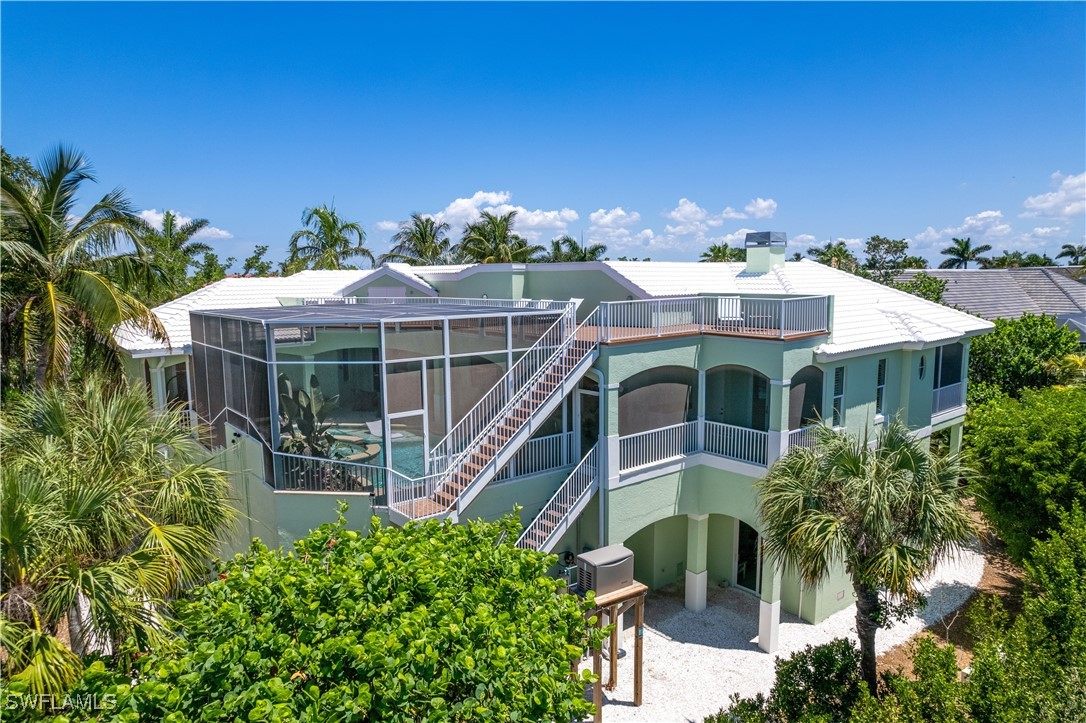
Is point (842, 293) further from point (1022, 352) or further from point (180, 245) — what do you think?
point (180, 245)

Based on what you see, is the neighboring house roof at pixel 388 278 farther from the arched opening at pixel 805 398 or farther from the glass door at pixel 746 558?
the glass door at pixel 746 558

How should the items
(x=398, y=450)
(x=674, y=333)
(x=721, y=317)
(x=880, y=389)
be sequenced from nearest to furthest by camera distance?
(x=398, y=450), (x=674, y=333), (x=721, y=317), (x=880, y=389)

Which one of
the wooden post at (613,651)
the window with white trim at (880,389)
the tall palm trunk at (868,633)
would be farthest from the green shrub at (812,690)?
the window with white trim at (880,389)

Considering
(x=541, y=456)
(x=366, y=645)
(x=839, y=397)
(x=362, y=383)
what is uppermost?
(x=362, y=383)

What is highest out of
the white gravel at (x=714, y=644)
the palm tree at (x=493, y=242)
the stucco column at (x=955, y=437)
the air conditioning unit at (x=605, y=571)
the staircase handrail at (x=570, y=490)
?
the palm tree at (x=493, y=242)

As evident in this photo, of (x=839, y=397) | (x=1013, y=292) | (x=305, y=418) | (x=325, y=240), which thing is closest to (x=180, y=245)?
(x=325, y=240)
